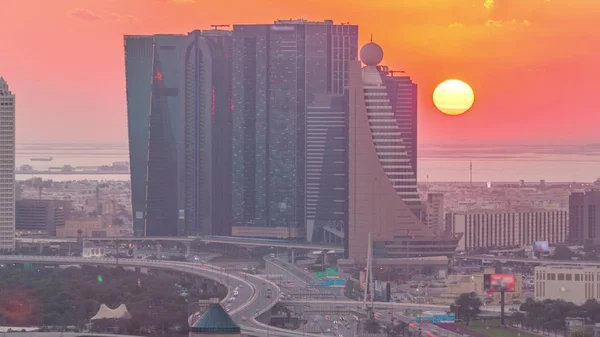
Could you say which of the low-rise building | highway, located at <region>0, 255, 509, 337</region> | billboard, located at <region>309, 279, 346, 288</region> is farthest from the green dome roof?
billboard, located at <region>309, 279, 346, 288</region>

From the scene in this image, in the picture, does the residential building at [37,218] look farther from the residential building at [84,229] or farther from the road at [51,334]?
the road at [51,334]

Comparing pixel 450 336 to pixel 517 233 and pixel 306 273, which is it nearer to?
pixel 306 273

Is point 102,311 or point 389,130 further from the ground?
point 389,130

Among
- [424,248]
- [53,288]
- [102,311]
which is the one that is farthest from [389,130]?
[102,311]

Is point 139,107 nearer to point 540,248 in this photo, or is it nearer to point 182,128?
point 182,128

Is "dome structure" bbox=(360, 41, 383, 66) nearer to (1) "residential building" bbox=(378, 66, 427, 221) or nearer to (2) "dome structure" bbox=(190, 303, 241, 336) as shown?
(1) "residential building" bbox=(378, 66, 427, 221)
